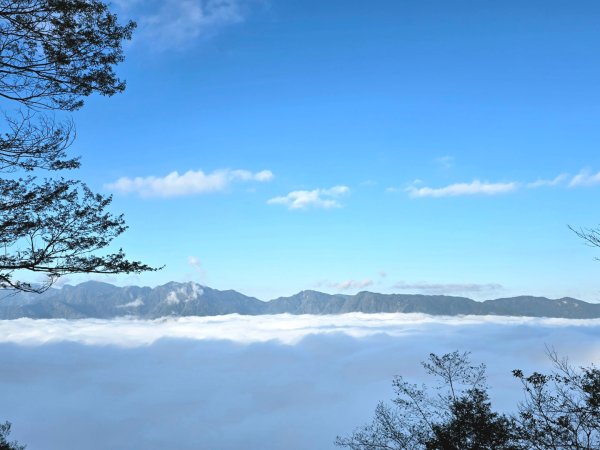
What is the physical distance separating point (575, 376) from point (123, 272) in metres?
17.2

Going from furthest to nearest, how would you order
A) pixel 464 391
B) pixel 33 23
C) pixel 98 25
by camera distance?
pixel 464 391
pixel 98 25
pixel 33 23

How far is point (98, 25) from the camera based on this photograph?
28.2ft

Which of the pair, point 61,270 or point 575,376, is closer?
point 61,270

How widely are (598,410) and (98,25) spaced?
67.3 feet

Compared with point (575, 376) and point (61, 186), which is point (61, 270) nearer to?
point (61, 186)

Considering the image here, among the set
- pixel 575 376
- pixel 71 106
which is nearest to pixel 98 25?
pixel 71 106

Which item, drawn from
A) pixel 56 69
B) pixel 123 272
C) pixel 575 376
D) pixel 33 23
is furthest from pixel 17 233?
pixel 575 376

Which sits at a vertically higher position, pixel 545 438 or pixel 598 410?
pixel 598 410

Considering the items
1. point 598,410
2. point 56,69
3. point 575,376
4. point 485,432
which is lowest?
point 485,432

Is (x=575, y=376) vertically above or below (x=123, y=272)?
below

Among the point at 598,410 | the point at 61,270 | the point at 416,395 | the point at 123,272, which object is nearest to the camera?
the point at 61,270

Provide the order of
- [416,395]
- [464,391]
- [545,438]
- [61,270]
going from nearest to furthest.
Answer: [61,270], [545,438], [464,391], [416,395]

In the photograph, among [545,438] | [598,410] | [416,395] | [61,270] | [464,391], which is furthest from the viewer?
[416,395]

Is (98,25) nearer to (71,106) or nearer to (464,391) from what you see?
(71,106)
